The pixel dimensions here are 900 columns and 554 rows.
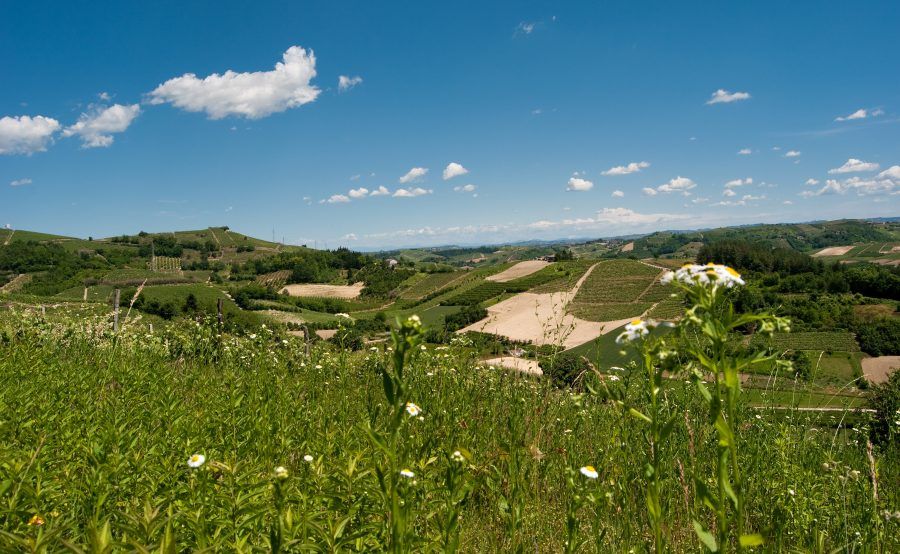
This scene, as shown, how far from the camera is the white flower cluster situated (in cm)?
181

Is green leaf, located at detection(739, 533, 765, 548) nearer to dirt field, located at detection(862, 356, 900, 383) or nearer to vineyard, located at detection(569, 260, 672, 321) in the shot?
dirt field, located at detection(862, 356, 900, 383)

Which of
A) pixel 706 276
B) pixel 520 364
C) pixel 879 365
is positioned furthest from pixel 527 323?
pixel 706 276

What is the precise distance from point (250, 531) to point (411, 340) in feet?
5.42

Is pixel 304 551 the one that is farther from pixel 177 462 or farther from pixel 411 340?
pixel 177 462

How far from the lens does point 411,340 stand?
5.71 feet

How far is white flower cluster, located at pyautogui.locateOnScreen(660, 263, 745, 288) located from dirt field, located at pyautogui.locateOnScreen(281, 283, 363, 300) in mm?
117291

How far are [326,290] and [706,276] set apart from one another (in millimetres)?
124185

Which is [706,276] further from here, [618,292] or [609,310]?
[618,292]

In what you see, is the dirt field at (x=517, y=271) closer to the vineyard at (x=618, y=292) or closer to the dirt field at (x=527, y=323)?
the vineyard at (x=618, y=292)

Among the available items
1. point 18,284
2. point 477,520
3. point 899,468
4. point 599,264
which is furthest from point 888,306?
point 18,284

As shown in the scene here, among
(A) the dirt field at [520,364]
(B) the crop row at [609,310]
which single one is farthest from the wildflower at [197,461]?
(B) the crop row at [609,310]

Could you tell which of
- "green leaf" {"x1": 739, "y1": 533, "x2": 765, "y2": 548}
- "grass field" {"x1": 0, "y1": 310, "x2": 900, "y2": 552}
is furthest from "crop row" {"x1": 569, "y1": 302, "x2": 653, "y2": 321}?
"green leaf" {"x1": 739, "y1": 533, "x2": 765, "y2": 548}

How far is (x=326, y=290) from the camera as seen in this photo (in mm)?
121438

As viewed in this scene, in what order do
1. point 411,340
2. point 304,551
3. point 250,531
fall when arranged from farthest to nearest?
point 250,531 → point 304,551 → point 411,340
